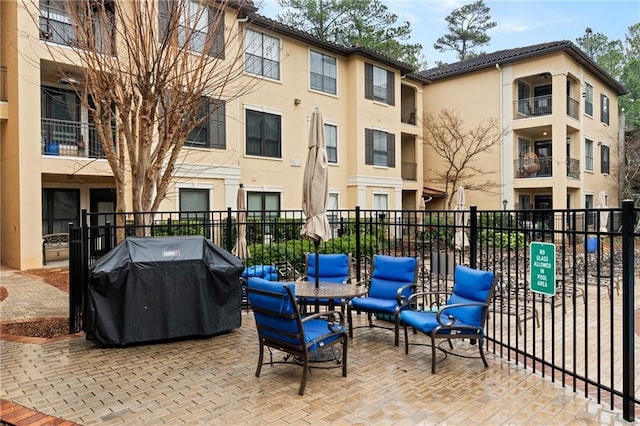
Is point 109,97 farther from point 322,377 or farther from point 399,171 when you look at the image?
point 399,171

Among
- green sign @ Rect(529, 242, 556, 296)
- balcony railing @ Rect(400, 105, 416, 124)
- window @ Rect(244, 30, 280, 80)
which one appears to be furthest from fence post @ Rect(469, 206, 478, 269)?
balcony railing @ Rect(400, 105, 416, 124)

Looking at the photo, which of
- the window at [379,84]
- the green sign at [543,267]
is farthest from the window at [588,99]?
the green sign at [543,267]

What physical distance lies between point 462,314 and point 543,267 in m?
1.27

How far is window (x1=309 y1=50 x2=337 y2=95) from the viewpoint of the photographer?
19.9 metres

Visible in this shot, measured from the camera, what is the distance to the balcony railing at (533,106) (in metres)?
23.6

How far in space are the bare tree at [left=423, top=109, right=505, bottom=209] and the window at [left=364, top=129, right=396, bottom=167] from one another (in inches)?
165

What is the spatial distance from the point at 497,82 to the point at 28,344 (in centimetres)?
2518

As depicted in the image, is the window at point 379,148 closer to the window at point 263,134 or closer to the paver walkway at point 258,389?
the window at point 263,134

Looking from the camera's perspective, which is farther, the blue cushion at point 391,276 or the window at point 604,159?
the window at point 604,159

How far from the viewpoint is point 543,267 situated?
4887 mm

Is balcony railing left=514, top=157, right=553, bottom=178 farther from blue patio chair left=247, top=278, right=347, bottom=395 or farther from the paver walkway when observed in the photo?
blue patio chair left=247, top=278, right=347, bottom=395

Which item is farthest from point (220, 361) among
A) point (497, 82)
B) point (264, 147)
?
point (497, 82)

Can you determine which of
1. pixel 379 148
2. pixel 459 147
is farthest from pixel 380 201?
pixel 459 147

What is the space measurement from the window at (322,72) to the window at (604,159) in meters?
19.7
